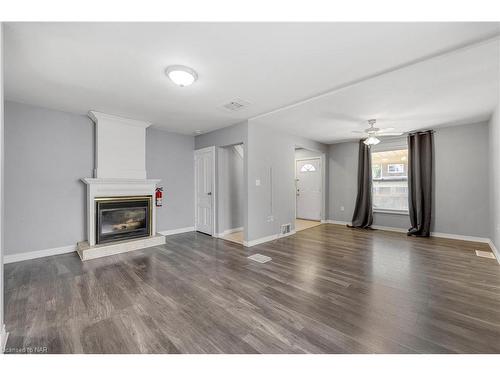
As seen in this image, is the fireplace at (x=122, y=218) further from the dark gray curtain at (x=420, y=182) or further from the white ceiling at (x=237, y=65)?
the dark gray curtain at (x=420, y=182)

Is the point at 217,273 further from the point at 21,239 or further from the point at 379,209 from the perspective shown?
the point at 379,209

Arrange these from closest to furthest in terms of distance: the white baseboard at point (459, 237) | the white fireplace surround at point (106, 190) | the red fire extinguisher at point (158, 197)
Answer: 1. the white fireplace surround at point (106, 190)
2. the white baseboard at point (459, 237)
3. the red fire extinguisher at point (158, 197)

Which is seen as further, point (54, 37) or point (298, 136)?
point (298, 136)

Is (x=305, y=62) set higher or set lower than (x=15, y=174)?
higher

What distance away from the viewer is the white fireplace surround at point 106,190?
12.0 feet

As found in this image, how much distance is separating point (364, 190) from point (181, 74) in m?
5.43

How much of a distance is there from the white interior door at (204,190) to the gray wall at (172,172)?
0.15 metres

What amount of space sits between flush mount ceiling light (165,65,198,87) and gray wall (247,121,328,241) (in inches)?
75.0

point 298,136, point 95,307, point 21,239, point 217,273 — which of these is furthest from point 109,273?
point 298,136

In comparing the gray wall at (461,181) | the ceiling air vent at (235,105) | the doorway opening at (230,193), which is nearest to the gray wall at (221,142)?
the doorway opening at (230,193)

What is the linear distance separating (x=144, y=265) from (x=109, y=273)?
45 centimetres

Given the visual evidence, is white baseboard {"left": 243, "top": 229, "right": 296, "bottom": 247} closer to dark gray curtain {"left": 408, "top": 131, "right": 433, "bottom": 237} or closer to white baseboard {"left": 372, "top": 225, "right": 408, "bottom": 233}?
white baseboard {"left": 372, "top": 225, "right": 408, "bottom": 233}

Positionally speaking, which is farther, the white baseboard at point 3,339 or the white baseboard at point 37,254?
the white baseboard at point 37,254

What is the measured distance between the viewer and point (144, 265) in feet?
10.5
